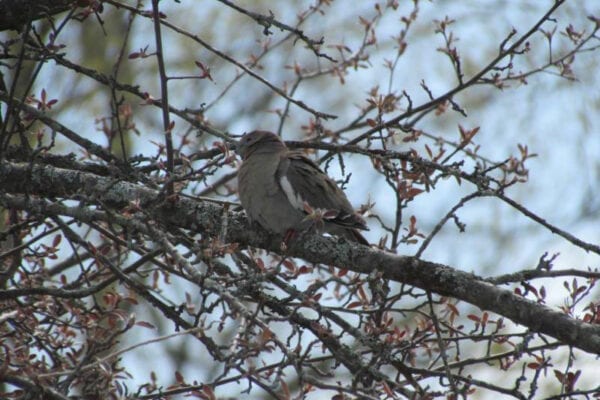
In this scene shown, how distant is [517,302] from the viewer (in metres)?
3.69

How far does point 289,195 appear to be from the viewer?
504cm

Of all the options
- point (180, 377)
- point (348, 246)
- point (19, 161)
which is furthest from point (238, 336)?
point (19, 161)

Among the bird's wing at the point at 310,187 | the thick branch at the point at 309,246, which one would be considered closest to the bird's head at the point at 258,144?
the bird's wing at the point at 310,187

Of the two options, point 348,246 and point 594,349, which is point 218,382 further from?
point 594,349

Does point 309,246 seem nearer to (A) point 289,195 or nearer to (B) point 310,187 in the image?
(A) point 289,195

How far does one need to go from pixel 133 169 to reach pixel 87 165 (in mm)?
441

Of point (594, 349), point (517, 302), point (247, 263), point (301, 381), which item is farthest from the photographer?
point (247, 263)

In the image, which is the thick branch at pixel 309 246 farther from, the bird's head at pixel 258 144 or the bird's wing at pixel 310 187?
the bird's head at pixel 258 144

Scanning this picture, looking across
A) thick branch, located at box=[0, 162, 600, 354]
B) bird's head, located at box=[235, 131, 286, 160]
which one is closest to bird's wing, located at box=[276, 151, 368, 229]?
bird's head, located at box=[235, 131, 286, 160]

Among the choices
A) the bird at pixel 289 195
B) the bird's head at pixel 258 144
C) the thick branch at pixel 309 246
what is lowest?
the thick branch at pixel 309 246

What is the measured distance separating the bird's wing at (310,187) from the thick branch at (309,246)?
611mm

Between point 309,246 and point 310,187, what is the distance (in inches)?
40.4

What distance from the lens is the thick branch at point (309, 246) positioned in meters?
3.65

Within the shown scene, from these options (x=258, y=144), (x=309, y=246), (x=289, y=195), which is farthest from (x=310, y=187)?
(x=309, y=246)
